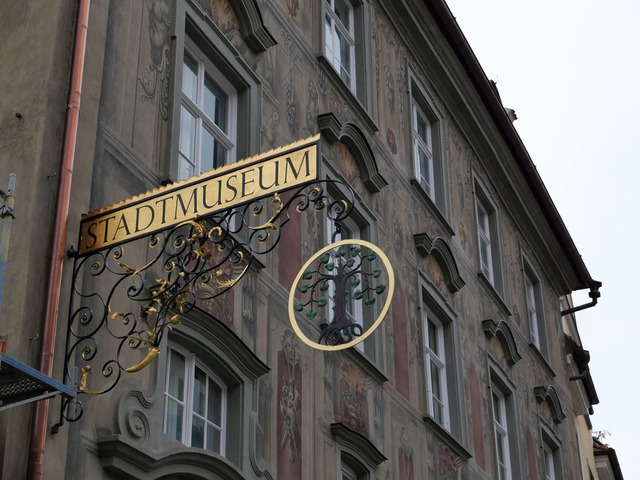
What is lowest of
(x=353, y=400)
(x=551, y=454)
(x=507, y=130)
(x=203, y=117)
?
(x=353, y=400)

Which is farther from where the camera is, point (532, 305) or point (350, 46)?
point (532, 305)

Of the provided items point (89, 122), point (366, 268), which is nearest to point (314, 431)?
point (366, 268)

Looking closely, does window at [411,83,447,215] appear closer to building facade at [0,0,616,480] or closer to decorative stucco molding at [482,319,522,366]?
building facade at [0,0,616,480]

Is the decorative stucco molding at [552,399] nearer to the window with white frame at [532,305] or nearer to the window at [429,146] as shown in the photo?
the window with white frame at [532,305]

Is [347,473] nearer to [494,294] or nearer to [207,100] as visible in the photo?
[207,100]

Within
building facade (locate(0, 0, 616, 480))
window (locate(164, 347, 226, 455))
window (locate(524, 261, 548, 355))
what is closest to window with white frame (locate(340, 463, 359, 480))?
building facade (locate(0, 0, 616, 480))

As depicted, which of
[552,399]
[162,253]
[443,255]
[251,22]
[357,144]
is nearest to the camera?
[162,253]

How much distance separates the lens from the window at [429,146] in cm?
1816

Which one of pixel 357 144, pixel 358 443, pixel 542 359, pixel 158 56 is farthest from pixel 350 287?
pixel 542 359

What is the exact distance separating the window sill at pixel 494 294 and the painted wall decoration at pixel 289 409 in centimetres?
757

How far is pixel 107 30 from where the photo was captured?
9.95 meters

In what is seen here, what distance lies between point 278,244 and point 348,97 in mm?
3321

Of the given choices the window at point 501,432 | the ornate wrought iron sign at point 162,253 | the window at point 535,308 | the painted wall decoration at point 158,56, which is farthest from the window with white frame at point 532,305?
the ornate wrought iron sign at point 162,253

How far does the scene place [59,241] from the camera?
337 inches
